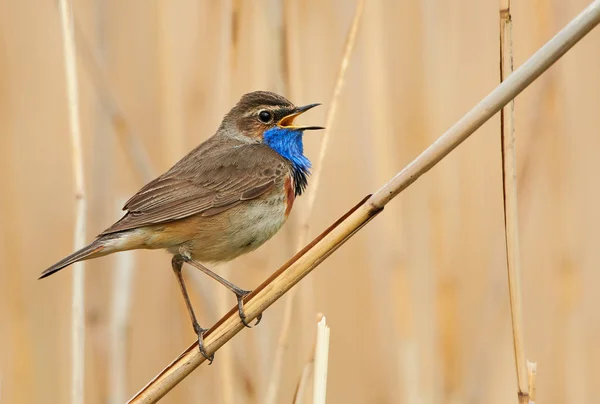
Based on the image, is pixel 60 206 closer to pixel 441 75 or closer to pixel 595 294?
pixel 441 75

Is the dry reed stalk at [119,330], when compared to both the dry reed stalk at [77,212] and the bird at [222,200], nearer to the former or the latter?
the bird at [222,200]

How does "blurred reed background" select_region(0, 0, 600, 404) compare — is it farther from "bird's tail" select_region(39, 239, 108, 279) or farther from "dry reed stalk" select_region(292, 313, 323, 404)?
"bird's tail" select_region(39, 239, 108, 279)

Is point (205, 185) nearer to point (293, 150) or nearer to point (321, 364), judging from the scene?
point (293, 150)

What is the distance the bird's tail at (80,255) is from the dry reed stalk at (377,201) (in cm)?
54

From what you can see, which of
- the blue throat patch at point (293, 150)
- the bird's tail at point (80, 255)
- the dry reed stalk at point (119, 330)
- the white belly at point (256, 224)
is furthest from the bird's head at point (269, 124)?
the bird's tail at point (80, 255)

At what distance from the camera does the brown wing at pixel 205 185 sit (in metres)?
3.18

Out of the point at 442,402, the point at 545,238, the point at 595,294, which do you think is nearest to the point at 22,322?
the point at 442,402

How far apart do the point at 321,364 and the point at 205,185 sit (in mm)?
1163

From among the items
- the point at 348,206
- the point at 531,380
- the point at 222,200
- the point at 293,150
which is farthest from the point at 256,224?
the point at 531,380

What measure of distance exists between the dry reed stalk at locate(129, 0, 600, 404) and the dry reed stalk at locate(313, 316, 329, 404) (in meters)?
0.22

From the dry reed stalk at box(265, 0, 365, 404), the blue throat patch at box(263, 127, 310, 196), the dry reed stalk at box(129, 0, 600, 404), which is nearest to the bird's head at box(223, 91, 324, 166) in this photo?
the blue throat patch at box(263, 127, 310, 196)

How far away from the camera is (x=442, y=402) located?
337cm

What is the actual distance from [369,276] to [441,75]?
1051mm

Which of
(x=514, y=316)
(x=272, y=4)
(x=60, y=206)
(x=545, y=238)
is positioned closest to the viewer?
(x=514, y=316)
